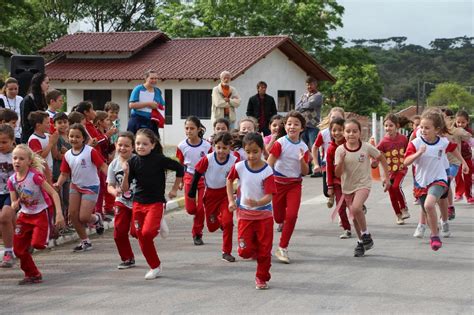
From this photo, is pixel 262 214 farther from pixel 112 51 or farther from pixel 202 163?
pixel 112 51

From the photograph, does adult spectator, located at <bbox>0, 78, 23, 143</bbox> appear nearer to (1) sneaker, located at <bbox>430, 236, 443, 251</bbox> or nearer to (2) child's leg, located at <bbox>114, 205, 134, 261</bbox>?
(2) child's leg, located at <bbox>114, 205, 134, 261</bbox>

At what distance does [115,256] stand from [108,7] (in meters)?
62.7

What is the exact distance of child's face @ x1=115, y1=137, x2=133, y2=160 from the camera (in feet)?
29.2

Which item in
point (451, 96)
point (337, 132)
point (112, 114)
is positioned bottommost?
point (337, 132)

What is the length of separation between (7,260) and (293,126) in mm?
3439

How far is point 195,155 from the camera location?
10805 millimetres

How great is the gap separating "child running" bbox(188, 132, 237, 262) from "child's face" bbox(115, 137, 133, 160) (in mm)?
927

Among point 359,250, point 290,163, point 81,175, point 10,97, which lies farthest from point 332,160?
point 10,97

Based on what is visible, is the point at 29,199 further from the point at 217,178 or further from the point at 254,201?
the point at 217,178

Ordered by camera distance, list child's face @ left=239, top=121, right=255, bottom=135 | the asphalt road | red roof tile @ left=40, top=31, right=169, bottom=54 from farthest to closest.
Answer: red roof tile @ left=40, top=31, right=169, bottom=54
child's face @ left=239, top=121, right=255, bottom=135
the asphalt road

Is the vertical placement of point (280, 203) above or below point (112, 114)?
below

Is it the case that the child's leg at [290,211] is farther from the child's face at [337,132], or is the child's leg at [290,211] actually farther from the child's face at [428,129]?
the child's face at [428,129]

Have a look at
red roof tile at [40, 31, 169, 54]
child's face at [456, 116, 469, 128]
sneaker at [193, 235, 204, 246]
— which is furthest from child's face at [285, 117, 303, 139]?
red roof tile at [40, 31, 169, 54]

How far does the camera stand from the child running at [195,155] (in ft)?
34.7
